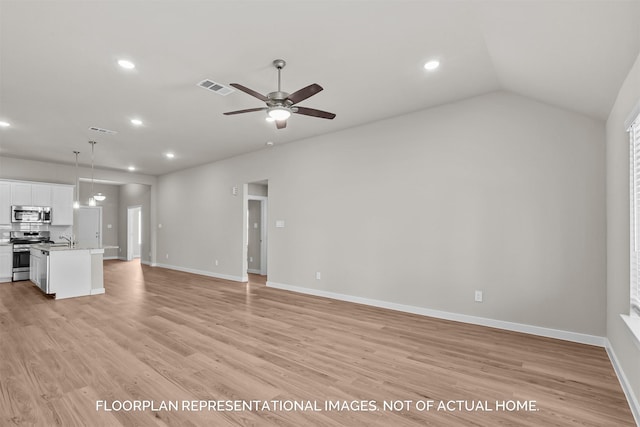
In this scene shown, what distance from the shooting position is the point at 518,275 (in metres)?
3.77

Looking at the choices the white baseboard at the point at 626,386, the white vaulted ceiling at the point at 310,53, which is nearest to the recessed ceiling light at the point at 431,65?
the white vaulted ceiling at the point at 310,53

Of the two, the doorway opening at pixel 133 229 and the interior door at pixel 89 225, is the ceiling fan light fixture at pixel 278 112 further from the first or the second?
the interior door at pixel 89 225

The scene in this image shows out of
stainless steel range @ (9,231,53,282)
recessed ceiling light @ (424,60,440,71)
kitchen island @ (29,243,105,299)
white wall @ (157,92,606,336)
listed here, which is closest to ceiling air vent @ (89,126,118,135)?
kitchen island @ (29,243,105,299)

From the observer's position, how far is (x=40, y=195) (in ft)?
25.2

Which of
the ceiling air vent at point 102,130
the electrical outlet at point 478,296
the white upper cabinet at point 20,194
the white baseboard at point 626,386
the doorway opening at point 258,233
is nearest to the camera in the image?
the white baseboard at point 626,386

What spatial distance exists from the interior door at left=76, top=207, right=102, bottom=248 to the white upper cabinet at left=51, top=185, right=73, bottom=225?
3506 mm

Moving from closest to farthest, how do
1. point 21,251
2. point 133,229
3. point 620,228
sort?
point 620,228
point 21,251
point 133,229

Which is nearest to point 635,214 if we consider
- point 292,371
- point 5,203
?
point 292,371

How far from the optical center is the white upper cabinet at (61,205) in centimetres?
789

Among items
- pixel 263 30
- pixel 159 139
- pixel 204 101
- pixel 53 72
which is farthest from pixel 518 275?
pixel 159 139

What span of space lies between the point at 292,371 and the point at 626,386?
2615 millimetres

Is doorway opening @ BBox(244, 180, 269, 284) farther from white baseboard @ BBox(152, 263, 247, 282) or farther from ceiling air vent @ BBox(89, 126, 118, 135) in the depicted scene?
ceiling air vent @ BBox(89, 126, 118, 135)

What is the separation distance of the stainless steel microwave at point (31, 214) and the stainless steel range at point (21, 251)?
15.0 inches

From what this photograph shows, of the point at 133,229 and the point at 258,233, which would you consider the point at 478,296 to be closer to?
the point at 258,233
